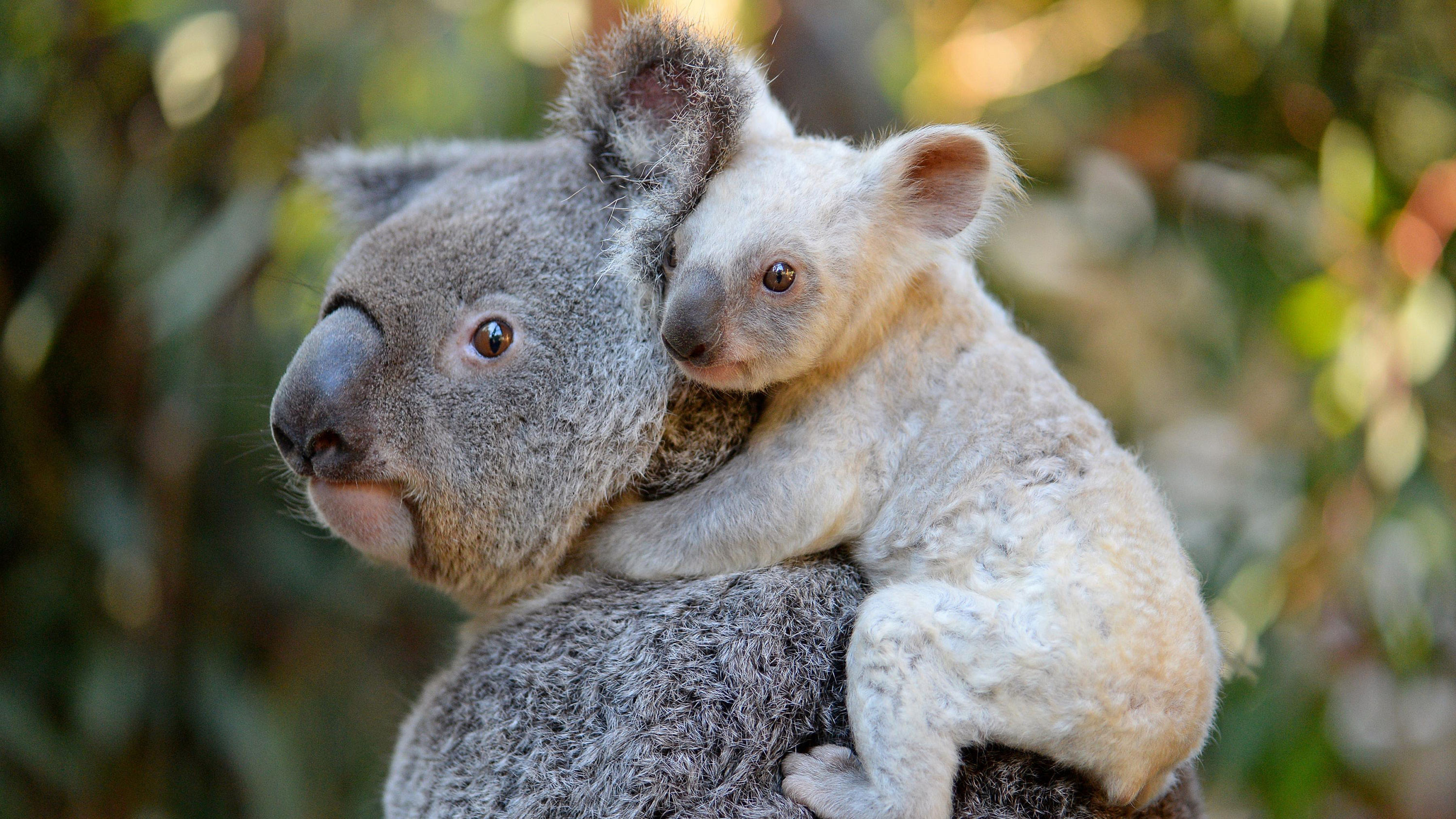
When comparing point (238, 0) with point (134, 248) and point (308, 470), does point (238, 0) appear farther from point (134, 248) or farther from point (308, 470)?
point (308, 470)

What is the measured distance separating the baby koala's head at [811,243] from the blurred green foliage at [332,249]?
1607mm

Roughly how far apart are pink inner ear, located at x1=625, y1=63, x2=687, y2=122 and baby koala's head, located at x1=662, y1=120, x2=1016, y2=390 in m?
0.10

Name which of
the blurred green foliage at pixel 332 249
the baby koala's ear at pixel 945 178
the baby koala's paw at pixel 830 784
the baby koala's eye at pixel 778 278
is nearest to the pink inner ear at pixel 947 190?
the baby koala's ear at pixel 945 178

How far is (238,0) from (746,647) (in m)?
2.63

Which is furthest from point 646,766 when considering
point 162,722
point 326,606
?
point 162,722

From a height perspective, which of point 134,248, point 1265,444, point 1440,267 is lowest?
point 1265,444

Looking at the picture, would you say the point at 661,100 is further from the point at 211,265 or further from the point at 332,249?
the point at 211,265

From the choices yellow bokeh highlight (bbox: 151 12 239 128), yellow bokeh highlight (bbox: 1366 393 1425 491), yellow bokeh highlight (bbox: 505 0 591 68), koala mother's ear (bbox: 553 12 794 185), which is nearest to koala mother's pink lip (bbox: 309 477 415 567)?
koala mother's ear (bbox: 553 12 794 185)

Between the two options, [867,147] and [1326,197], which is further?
[1326,197]

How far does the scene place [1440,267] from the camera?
253cm

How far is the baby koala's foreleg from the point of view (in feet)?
4.16

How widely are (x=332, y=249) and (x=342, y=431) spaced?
1459 millimetres

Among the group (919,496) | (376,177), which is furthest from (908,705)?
(376,177)

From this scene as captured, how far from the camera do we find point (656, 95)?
1.38 m
